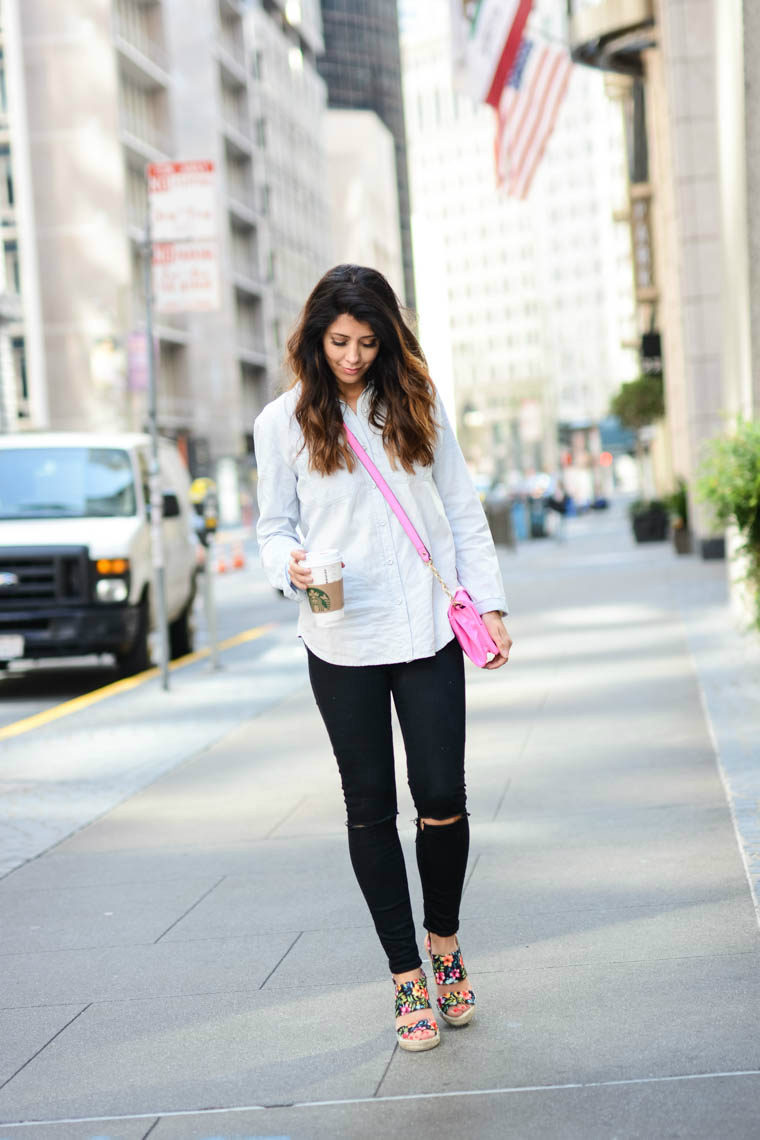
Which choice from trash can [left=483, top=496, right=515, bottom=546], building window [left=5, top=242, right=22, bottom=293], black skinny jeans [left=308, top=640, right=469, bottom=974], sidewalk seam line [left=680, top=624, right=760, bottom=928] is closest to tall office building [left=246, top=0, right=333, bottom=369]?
building window [left=5, top=242, right=22, bottom=293]

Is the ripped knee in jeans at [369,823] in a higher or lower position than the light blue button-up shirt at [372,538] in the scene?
lower

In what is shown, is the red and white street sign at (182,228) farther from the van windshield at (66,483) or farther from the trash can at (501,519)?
the trash can at (501,519)

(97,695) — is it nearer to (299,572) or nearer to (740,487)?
(740,487)

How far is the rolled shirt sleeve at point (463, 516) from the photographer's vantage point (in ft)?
14.2

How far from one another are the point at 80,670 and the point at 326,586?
13.0 m

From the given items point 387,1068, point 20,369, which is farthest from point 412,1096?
point 20,369

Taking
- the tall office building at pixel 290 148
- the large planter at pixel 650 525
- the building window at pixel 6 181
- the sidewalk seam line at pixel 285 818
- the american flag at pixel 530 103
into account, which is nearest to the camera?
the sidewalk seam line at pixel 285 818

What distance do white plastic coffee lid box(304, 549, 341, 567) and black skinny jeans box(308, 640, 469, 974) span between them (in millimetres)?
323

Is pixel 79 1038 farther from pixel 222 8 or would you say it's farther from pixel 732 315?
pixel 222 8

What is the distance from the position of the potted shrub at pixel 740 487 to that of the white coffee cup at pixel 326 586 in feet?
20.9

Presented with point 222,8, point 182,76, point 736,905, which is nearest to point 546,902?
point 736,905

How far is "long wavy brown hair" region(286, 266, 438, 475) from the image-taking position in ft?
13.7

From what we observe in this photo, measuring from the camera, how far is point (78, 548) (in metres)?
13.5

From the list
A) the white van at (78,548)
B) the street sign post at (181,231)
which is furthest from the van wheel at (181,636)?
the street sign post at (181,231)
